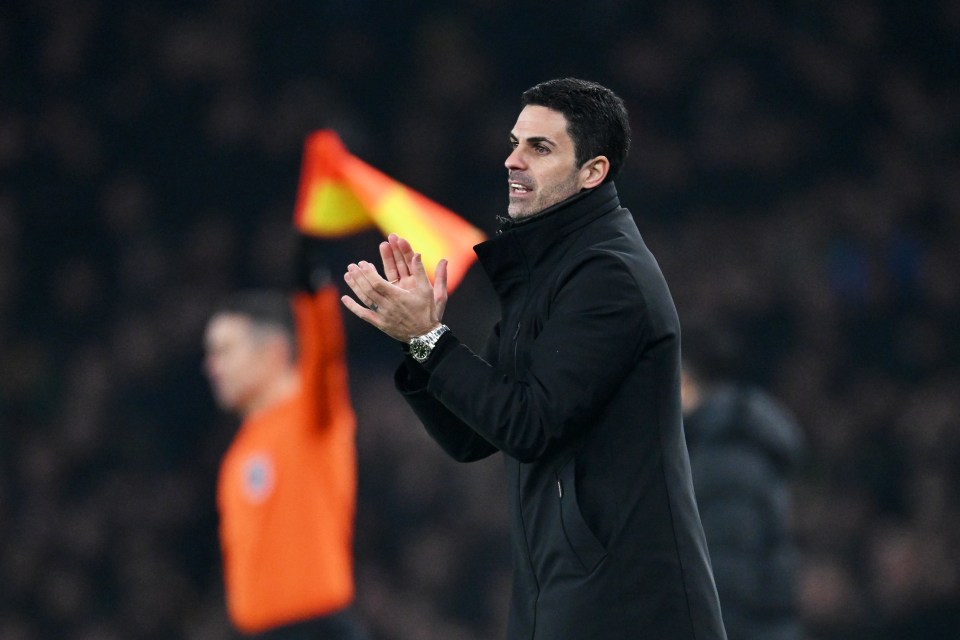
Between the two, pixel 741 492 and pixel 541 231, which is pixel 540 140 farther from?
pixel 741 492

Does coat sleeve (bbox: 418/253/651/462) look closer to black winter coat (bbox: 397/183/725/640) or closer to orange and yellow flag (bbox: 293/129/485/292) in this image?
A: black winter coat (bbox: 397/183/725/640)

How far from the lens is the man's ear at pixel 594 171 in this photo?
2.31 m

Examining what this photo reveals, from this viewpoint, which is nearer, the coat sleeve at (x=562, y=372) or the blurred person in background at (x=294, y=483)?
the coat sleeve at (x=562, y=372)

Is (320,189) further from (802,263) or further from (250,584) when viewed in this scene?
(802,263)

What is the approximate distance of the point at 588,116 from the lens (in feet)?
7.55

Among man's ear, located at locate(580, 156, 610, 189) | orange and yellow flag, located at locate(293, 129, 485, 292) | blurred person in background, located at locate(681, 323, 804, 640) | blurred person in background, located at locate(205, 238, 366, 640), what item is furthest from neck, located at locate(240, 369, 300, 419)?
man's ear, located at locate(580, 156, 610, 189)

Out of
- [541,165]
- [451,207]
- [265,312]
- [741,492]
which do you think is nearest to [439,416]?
[541,165]

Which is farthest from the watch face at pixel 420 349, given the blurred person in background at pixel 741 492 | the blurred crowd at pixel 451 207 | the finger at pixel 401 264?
the blurred crowd at pixel 451 207

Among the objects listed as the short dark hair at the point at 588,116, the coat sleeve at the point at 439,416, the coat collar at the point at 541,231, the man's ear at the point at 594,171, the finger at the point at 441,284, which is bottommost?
the coat sleeve at the point at 439,416

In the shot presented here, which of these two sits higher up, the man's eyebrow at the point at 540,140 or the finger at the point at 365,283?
the man's eyebrow at the point at 540,140

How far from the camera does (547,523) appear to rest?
223 centimetres

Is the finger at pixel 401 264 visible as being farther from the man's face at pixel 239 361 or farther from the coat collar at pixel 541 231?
the man's face at pixel 239 361

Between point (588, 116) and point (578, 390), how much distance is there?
49cm

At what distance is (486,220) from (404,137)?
73 centimetres
